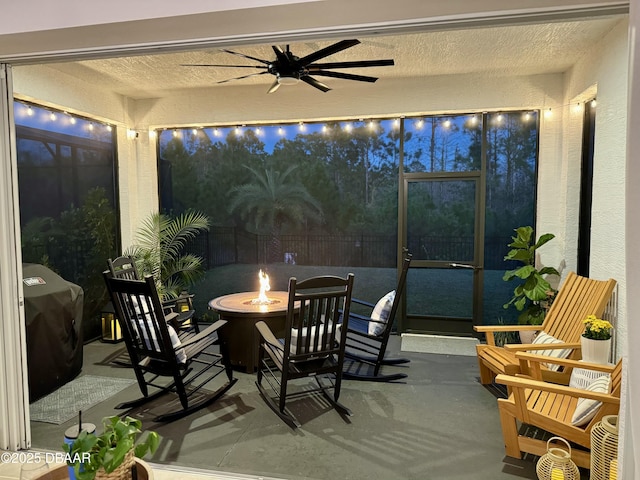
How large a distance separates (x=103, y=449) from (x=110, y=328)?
407cm

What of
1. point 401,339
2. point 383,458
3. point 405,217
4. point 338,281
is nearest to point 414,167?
point 405,217

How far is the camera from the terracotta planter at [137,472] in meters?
1.45

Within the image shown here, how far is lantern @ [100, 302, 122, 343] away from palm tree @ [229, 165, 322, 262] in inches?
77.5

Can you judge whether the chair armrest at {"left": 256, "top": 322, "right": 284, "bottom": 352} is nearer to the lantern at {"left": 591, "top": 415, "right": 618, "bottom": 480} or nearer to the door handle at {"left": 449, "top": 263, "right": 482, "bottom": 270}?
the lantern at {"left": 591, "top": 415, "right": 618, "bottom": 480}

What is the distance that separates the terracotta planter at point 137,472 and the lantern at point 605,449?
6.56 feet

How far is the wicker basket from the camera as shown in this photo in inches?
53.7

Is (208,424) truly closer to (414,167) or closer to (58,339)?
(58,339)

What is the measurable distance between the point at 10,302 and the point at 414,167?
4.18 metres

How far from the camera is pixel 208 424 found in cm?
299

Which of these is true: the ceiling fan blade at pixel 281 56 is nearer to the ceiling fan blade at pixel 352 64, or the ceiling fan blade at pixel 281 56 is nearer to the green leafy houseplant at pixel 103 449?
the ceiling fan blade at pixel 352 64

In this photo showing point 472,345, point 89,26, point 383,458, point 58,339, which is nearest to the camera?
point 89,26

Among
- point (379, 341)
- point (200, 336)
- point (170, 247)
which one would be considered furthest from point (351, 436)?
point (170, 247)

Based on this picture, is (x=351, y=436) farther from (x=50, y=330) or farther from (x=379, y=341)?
(x=50, y=330)

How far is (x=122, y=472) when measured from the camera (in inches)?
55.2
